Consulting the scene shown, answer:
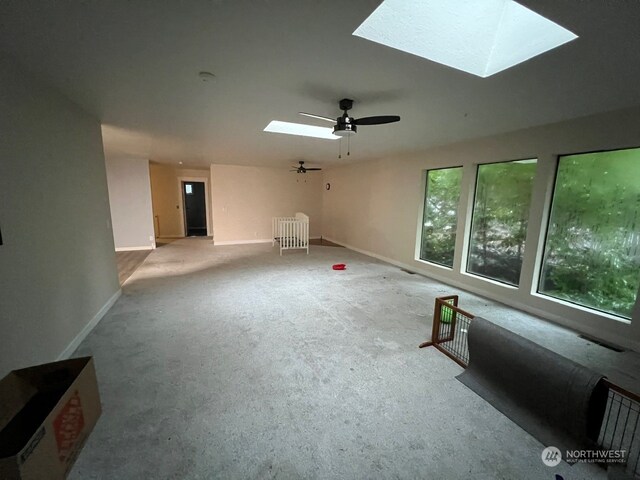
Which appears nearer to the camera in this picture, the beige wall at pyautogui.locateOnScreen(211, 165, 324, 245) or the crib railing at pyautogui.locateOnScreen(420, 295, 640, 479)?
the crib railing at pyautogui.locateOnScreen(420, 295, 640, 479)

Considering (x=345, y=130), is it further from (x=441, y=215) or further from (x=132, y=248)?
(x=132, y=248)

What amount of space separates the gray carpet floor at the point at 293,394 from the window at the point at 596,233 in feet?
1.97

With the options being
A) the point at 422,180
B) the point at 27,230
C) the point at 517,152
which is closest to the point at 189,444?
the point at 27,230

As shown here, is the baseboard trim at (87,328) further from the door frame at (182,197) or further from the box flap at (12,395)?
the door frame at (182,197)

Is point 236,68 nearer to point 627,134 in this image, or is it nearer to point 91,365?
point 91,365

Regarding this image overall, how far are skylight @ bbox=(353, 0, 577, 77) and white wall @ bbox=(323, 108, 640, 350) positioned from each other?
1851mm

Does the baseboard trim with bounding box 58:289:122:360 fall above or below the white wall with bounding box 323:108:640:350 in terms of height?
below

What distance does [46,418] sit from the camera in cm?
112

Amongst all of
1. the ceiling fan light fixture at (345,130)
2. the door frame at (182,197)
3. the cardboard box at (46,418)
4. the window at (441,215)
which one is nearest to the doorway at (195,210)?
the door frame at (182,197)

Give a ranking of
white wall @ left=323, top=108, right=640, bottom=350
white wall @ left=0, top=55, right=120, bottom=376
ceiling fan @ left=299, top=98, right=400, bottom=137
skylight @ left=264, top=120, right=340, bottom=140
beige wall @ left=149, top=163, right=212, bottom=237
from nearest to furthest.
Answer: white wall @ left=0, top=55, right=120, bottom=376 < ceiling fan @ left=299, top=98, right=400, bottom=137 < white wall @ left=323, top=108, right=640, bottom=350 < skylight @ left=264, top=120, right=340, bottom=140 < beige wall @ left=149, top=163, right=212, bottom=237

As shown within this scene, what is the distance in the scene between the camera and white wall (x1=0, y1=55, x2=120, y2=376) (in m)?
1.74

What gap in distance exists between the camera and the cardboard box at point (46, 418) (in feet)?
3.41

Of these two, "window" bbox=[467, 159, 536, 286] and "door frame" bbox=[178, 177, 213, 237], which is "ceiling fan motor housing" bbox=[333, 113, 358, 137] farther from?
"door frame" bbox=[178, 177, 213, 237]

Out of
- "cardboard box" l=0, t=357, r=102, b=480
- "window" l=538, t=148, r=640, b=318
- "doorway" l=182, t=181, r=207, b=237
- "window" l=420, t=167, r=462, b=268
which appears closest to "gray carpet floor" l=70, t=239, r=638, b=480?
"cardboard box" l=0, t=357, r=102, b=480
